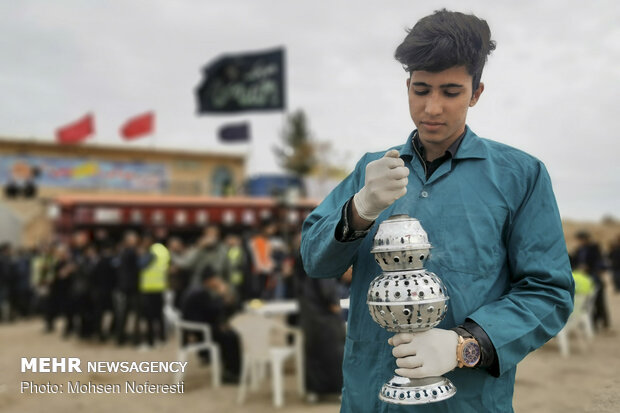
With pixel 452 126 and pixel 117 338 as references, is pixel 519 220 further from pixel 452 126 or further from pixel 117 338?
pixel 117 338

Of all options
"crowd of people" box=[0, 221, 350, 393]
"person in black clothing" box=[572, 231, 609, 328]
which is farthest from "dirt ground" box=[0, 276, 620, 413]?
"person in black clothing" box=[572, 231, 609, 328]

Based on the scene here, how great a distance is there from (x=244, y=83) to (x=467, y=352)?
13.1m

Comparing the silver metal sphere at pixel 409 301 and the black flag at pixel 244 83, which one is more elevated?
the black flag at pixel 244 83

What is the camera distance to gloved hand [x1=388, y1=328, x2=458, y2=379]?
107 centimetres

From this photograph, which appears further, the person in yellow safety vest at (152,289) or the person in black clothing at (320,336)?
the person in yellow safety vest at (152,289)

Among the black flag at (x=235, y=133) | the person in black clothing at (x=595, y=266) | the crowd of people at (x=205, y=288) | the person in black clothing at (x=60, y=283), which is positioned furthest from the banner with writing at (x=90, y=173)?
the person in black clothing at (x=595, y=266)

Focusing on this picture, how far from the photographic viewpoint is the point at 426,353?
A: 1.08m

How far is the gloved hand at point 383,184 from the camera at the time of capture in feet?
3.62

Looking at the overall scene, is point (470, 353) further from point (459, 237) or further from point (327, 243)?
point (327, 243)

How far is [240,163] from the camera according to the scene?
31344 mm

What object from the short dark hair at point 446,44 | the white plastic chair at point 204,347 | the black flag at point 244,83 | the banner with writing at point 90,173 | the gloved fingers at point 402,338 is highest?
the black flag at point 244,83

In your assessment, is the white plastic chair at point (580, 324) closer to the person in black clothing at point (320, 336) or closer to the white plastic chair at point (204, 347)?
the person in black clothing at point (320, 336)

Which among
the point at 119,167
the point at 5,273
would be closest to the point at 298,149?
the point at 119,167

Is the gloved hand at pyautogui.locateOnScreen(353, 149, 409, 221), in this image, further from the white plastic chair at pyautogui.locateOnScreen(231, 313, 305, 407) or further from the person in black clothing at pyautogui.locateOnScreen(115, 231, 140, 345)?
the person in black clothing at pyautogui.locateOnScreen(115, 231, 140, 345)
